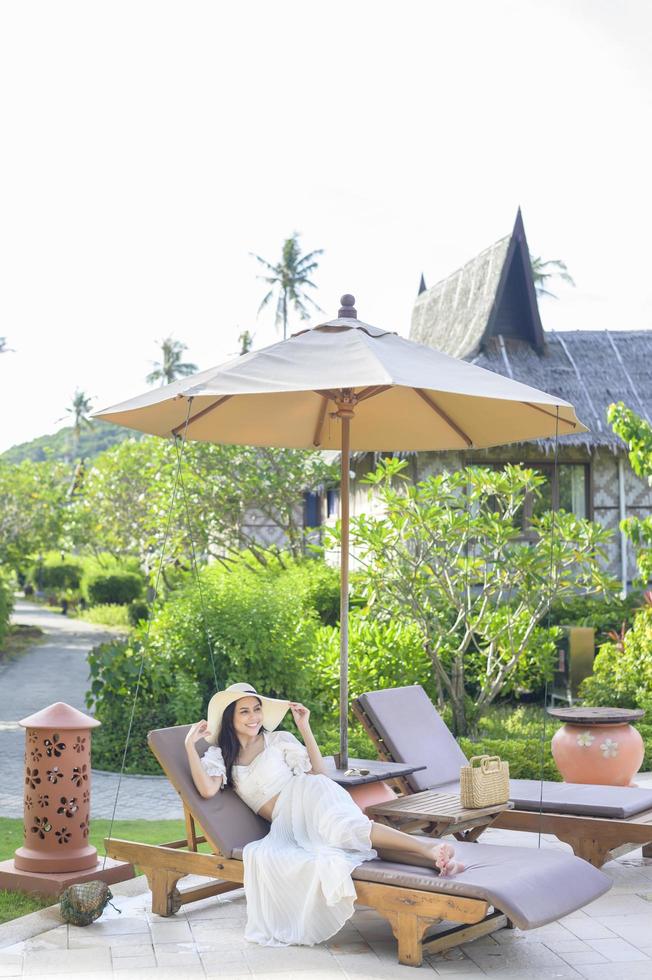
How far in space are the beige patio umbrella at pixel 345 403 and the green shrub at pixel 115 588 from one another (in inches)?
1008

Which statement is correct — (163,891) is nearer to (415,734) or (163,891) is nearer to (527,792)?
(415,734)

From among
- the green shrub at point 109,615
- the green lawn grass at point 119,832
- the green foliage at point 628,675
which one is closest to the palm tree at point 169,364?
the green shrub at point 109,615

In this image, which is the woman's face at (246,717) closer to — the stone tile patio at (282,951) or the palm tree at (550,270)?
the stone tile patio at (282,951)

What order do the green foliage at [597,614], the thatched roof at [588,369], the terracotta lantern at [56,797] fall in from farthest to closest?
the thatched roof at [588,369] < the green foliage at [597,614] < the terracotta lantern at [56,797]

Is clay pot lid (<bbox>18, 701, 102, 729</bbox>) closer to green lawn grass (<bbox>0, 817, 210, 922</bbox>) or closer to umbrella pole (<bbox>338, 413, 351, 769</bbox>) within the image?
green lawn grass (<bbox>0, 817, 210, 922</bbox>)

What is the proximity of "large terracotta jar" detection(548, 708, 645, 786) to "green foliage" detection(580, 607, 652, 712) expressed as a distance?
12.7 feet

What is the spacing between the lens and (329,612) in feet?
51.7

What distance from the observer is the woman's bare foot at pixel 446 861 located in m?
4.66

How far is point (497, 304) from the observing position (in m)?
17.8

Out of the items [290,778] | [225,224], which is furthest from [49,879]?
[225,224]

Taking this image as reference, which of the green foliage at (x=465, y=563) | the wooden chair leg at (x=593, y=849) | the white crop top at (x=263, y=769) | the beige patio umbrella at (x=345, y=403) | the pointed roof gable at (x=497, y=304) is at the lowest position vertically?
the wooden chair leg at (x=593, y=849)

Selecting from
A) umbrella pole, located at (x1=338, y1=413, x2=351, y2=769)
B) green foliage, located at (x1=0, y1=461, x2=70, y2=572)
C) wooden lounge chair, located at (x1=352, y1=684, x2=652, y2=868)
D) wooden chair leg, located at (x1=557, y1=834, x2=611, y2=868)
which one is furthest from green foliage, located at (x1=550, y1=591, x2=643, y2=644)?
green foliage, located at (x1=0, y1=461, x2=70, y2=572)

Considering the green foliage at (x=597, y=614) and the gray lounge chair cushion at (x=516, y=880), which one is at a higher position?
the green foliage at (x=597, y=614)

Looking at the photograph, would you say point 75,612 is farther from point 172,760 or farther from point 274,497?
point 172,760
